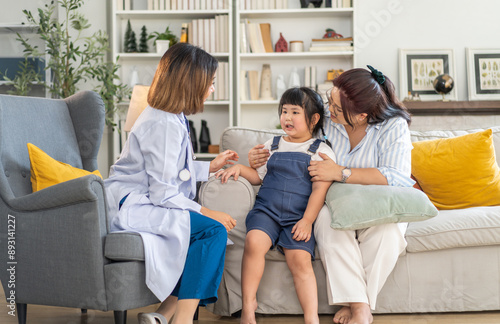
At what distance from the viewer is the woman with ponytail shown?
1.89 meters

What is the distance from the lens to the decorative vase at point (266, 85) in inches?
163

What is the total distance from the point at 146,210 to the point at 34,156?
0.47 m

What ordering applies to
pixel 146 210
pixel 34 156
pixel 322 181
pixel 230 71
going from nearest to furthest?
pixel 146 210 < pixel 34 156 < pixel 322 181 < pixel 230 71

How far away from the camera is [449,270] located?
2.04m

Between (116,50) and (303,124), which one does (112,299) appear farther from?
(116,50)

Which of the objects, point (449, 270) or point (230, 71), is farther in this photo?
point (230, 71)

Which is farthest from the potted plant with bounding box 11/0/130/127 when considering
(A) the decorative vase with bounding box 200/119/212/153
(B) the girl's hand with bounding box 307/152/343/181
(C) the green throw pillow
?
(C) the green throw pillow

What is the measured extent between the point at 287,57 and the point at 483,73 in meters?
1.56

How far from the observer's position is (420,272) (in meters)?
2.04

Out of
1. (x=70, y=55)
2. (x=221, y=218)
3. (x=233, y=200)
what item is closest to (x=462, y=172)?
(x=233, y=200)

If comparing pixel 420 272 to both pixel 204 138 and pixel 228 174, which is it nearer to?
pixel 228 174

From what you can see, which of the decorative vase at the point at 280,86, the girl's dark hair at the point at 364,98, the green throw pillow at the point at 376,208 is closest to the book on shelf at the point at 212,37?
the decorative vase at the point at 280,86

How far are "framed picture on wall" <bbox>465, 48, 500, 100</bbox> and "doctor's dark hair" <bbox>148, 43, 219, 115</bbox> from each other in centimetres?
295

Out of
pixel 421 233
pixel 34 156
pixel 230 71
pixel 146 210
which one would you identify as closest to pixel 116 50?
pixel 230 71
